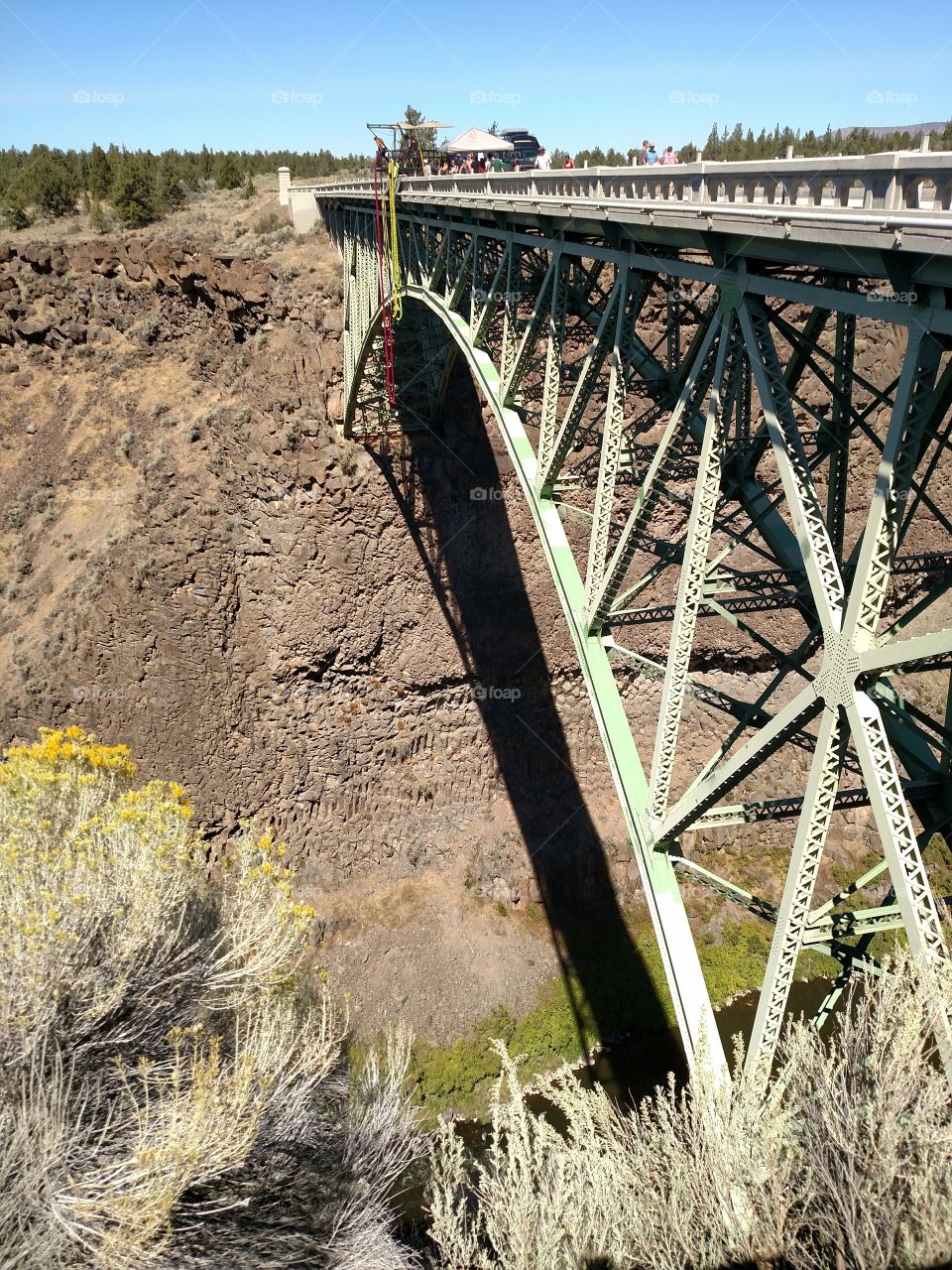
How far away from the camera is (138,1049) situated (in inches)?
335

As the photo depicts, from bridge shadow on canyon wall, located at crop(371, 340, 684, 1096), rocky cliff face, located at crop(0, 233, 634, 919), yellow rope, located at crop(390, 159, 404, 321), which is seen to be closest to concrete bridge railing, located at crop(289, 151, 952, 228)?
yellow rope, located at crop(390, 159, 404, 321)

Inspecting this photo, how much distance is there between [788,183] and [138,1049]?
987 centimetres

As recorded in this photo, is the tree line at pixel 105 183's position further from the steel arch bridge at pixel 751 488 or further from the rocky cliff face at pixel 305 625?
the steel arch bridge at pixel 751 488

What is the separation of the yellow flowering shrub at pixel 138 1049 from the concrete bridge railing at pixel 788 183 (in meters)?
8.75

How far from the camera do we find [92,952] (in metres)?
8.41

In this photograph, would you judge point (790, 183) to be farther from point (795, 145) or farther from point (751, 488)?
point (795, 145)

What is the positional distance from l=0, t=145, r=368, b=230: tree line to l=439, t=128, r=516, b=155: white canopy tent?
1819cm

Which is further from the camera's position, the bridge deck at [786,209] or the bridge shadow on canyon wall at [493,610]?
the bridge shadow on canyon wall at [493,610]

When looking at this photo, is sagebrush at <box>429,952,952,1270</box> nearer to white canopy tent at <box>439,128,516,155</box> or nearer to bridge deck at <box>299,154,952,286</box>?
bridge deck at <box>299,154,952,286</box>

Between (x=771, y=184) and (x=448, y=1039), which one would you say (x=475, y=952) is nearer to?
(x=448, y=1039)

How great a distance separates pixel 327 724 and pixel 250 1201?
12513mm

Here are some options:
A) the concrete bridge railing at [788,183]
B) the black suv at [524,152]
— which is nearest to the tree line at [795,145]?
the black suv at [524,152]

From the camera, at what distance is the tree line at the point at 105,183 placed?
32.4 metres

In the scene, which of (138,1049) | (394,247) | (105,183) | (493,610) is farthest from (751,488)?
(105,183)
